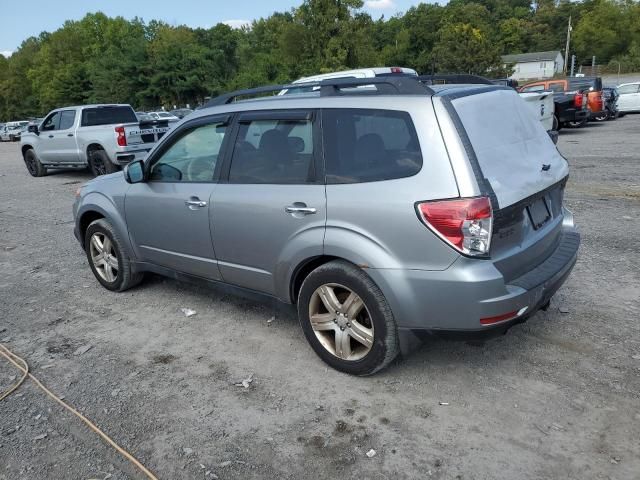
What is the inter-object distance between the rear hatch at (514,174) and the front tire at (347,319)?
0.74 metres

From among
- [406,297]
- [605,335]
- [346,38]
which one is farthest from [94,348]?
[346,38]

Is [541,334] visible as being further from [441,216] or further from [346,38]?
[346,38]

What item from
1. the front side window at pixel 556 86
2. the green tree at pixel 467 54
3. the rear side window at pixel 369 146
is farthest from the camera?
the green tree at pixel 467 54

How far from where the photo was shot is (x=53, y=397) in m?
3.44

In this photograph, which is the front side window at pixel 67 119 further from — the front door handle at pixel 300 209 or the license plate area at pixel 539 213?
the license plate area at pixel 539 213

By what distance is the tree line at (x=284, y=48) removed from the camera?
36.4 m

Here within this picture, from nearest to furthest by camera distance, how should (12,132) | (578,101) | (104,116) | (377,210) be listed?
1. (377,210)
2. (104,116)
3. (578,101)
4. (12,132)

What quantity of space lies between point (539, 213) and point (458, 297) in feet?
3.03

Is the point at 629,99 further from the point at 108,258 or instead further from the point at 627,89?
the point at 108,258

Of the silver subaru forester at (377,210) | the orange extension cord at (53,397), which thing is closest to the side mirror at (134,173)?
the silver subaru forester at (377,210)

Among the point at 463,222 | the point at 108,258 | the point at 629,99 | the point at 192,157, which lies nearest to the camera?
the point at 463,222

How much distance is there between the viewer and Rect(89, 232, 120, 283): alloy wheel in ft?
16.9

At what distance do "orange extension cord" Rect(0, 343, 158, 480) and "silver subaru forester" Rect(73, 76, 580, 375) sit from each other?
131 centimetres

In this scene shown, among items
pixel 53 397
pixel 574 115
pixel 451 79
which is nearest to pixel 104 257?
pixel 53 397
